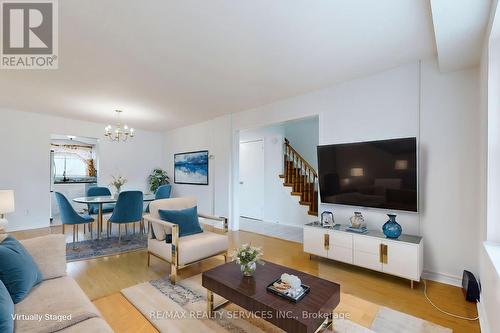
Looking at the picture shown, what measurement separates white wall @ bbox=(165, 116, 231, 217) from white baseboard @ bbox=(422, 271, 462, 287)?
11.8 ft

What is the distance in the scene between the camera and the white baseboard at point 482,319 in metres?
1.78

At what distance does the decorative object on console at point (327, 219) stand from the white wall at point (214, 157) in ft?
7.97

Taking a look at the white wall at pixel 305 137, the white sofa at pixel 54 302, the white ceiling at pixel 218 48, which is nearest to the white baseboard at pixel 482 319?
the white ceiling at pixel 218 48

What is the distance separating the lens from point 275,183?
6.06 meters

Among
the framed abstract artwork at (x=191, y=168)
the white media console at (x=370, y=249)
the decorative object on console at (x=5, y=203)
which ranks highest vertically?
the framed abstract artwork at (x=191, y=168)

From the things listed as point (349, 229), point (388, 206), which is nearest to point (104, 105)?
point (349, 229)

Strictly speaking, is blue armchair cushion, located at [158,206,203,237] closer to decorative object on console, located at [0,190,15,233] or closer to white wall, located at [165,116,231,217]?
decorative object on console, located at [0,190,15,233]

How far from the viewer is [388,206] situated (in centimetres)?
293

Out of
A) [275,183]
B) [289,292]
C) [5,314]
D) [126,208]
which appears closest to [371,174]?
[289,292]

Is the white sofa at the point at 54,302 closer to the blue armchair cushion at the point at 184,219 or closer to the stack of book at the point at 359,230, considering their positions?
the blue armchair cushion at the point at 184,219

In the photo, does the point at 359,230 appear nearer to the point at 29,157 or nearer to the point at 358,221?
the point at 358,221

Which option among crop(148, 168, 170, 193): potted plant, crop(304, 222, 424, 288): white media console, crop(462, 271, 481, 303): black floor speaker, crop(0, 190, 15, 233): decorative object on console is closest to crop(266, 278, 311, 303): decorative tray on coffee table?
crop(304, 222, 424, 288): white media console

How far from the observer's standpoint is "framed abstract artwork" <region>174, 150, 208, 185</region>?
600 centimetres

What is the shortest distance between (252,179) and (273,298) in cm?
502
